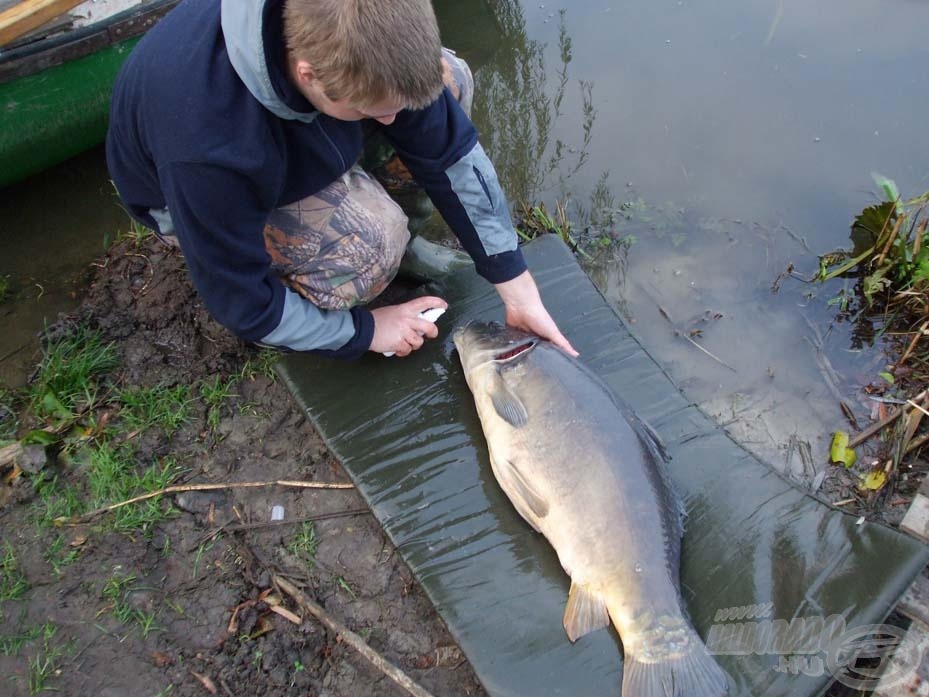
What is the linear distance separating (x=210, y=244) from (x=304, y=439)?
3.47 ft

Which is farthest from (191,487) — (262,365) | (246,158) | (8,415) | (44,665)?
(246,158)

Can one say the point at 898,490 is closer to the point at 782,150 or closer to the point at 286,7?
the point at 782,150

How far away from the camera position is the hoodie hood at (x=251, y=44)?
1.91 m

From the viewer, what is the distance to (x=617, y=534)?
2318 millimetres

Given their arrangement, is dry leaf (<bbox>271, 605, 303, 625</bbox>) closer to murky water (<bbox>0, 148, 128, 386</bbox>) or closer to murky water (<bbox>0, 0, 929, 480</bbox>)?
murky water (<bbox>0, 148, 128, 386</bbox>)

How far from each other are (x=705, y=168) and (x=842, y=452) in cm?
202

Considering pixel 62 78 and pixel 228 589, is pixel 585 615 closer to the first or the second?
pixel 228 589

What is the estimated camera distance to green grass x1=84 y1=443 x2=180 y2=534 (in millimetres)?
2809

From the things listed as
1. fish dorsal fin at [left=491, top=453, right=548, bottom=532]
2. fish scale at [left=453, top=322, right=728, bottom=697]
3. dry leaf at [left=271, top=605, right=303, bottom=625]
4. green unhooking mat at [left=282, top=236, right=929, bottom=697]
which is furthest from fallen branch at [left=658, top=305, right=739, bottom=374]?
dry leaf at [left=271, top=605, right=303, bottom=625]

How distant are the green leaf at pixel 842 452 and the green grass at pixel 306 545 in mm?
2172

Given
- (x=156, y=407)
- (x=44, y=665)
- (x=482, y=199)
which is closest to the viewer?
→ (x=44, y=665)

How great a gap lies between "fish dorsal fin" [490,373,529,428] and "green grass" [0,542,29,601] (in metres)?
1.86

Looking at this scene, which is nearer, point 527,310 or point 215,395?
point 527,310

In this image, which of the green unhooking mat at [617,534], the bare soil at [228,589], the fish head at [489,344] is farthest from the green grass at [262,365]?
the fish head at [489,344]
